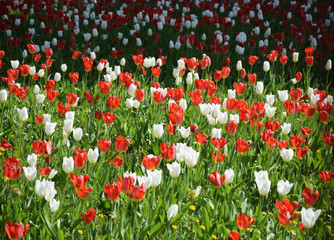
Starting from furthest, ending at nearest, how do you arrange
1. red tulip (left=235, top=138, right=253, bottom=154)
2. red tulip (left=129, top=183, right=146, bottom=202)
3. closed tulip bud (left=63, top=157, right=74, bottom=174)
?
red tulip (left=235, top=138, right=253, bottom=154), closed tulip bud (left=63, top=157, right=74, bottom=174), red tulip (left=129, top=183, right=146, bottom=202)

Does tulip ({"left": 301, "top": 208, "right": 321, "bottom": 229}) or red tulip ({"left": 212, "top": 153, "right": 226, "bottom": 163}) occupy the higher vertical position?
tulip ({"left": 301, "top": 208, "right": 321, "bottom": 229})

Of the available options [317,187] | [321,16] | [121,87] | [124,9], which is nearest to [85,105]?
[121,87]

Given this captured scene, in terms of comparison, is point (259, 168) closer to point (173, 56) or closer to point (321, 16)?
point (173, 56)

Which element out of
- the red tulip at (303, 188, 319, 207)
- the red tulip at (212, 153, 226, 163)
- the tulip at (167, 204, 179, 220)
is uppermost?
the red tulip at (303, 188, 319, 207)

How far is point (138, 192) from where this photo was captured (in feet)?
7.55

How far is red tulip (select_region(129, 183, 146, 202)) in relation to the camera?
2297mm

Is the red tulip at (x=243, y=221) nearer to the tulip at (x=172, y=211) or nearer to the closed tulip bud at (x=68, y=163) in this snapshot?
the tulip at (x=172, y=211)

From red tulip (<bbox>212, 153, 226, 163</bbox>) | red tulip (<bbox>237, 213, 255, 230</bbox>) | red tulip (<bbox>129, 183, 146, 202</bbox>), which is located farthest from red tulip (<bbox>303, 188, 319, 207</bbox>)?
red tulip (<bbox>129, 183, 146, 202</bbox>)

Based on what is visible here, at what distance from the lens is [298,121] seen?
427 centimetres

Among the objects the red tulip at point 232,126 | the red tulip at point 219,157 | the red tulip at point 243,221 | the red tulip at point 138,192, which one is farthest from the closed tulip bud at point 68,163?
the red tulip at point 232,126

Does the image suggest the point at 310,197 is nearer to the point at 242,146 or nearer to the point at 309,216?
the point at 309,216

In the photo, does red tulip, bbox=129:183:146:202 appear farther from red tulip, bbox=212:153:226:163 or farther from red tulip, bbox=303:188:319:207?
red tulip, bbox=303:188:319:207

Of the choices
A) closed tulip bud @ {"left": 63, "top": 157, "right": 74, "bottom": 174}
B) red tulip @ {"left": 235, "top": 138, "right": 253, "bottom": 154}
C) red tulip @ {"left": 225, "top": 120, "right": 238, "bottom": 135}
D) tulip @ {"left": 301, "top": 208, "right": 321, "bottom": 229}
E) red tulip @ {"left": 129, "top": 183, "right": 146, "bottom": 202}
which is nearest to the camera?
tulip @ {"left": 301, "top": 208, "right": 321, "bottom": 229}

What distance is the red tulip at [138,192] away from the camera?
7.54ft
